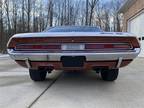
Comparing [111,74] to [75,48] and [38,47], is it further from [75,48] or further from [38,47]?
[38,47]

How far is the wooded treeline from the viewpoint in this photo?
38.2 meters

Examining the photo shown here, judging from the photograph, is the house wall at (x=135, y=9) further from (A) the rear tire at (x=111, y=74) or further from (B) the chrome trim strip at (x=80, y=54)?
(B) the chrome trim strip at (x=80, y=54)

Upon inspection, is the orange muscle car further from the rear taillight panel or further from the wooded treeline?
the wooded treeline

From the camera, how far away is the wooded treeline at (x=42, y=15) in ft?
125

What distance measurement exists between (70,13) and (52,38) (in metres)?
42.2

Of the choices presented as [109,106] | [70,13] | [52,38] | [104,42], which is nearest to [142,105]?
[109,106]

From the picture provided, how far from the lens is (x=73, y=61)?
18.5ft

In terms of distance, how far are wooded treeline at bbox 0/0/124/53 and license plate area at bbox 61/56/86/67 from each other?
2758 centimetres

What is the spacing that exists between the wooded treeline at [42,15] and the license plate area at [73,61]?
27.6 m

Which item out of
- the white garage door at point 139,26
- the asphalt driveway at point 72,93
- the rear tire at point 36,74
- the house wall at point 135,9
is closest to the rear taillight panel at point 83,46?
the asphalt driveway at point 72,93

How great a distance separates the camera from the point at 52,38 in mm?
5551

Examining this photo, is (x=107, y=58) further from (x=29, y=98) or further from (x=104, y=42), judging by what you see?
(x=29, y=98)

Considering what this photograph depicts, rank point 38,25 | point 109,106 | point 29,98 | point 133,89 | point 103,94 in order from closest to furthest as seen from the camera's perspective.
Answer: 1. point 109,106
2. point 29,98
3. point 103,94
4. point 133,89
5. point 38,25

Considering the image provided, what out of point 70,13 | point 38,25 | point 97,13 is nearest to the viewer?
point 38,25
